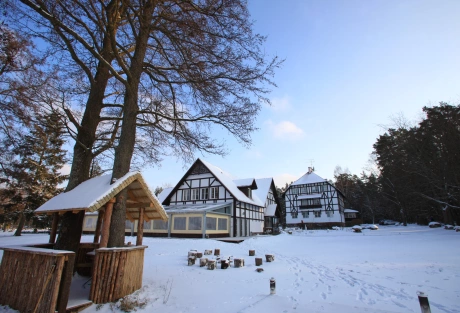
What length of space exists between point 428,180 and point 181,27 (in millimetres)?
27466

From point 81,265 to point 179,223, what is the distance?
15076 millimetres

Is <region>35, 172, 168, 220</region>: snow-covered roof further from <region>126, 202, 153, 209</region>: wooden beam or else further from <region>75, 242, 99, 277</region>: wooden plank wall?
<region>75, 242, 99, 277</region>: wooden plank wall

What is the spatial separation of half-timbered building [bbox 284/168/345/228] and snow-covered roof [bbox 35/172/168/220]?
124ft

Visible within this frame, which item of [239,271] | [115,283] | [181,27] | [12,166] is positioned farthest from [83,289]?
[12,166]

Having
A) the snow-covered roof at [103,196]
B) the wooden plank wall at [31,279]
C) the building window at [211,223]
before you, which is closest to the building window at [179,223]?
the building window at [211,223]

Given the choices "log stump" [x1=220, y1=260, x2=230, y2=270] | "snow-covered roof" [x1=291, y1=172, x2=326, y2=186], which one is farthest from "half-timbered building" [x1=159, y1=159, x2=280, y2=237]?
"snow-covered roof" [x1=291, y1=172, x2=326, y2=186]

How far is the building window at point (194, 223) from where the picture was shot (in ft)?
66.0

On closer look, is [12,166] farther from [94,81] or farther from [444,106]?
[444,106]

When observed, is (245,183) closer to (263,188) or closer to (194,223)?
(263,188)

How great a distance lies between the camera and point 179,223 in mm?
21094

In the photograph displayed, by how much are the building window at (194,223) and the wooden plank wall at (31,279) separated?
51.2ft

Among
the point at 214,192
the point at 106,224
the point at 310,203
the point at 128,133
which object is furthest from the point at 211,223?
the point at 310,203

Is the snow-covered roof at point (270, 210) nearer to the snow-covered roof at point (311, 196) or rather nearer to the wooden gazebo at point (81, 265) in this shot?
the snow-covered roof at point (311, 196)

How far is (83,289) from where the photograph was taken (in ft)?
18.5
